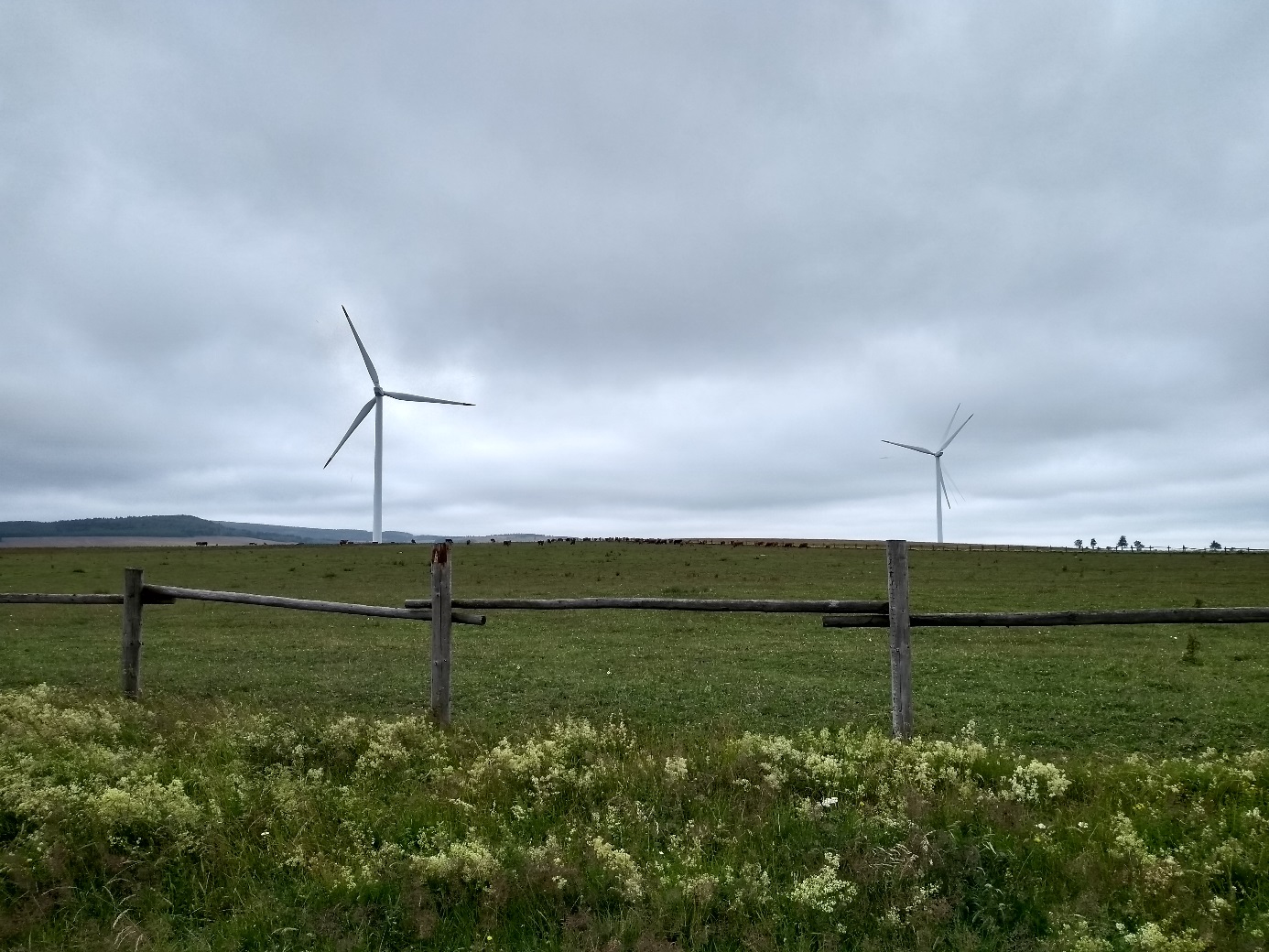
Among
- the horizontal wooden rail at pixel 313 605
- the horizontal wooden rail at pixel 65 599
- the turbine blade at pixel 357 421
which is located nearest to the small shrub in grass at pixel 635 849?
the horizontal wooden rail at pixel 313 605

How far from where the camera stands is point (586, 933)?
5.04 metres

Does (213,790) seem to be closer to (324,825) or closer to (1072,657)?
→ (324,825)

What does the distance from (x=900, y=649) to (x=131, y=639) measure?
423 inches

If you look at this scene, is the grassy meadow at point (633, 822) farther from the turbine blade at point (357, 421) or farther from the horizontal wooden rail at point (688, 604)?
the turbine blade at point (357, 421)

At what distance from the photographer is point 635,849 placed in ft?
19.7

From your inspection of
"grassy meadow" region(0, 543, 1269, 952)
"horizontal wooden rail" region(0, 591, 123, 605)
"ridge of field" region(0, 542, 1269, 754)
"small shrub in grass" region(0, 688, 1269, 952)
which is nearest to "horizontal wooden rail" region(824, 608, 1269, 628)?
"grassy meadow" region(0, 543, 1269, 952)

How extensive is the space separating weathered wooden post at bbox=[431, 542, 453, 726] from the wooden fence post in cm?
502

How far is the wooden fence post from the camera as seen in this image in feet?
39.7

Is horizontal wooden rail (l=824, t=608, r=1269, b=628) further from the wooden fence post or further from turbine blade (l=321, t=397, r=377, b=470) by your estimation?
turbine blade (l=321, t=397, r=377, b=470)

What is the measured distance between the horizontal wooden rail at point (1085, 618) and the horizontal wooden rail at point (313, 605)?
14.7ft

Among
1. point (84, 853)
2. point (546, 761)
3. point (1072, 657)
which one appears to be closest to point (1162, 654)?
point (1072, 657)

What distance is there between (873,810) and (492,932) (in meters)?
3.02

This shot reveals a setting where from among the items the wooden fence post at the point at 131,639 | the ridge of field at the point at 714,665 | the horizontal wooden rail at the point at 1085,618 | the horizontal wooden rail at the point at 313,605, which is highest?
the horizontal wooden rail at the point at 1085,618

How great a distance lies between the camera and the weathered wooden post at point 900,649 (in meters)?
8.98
